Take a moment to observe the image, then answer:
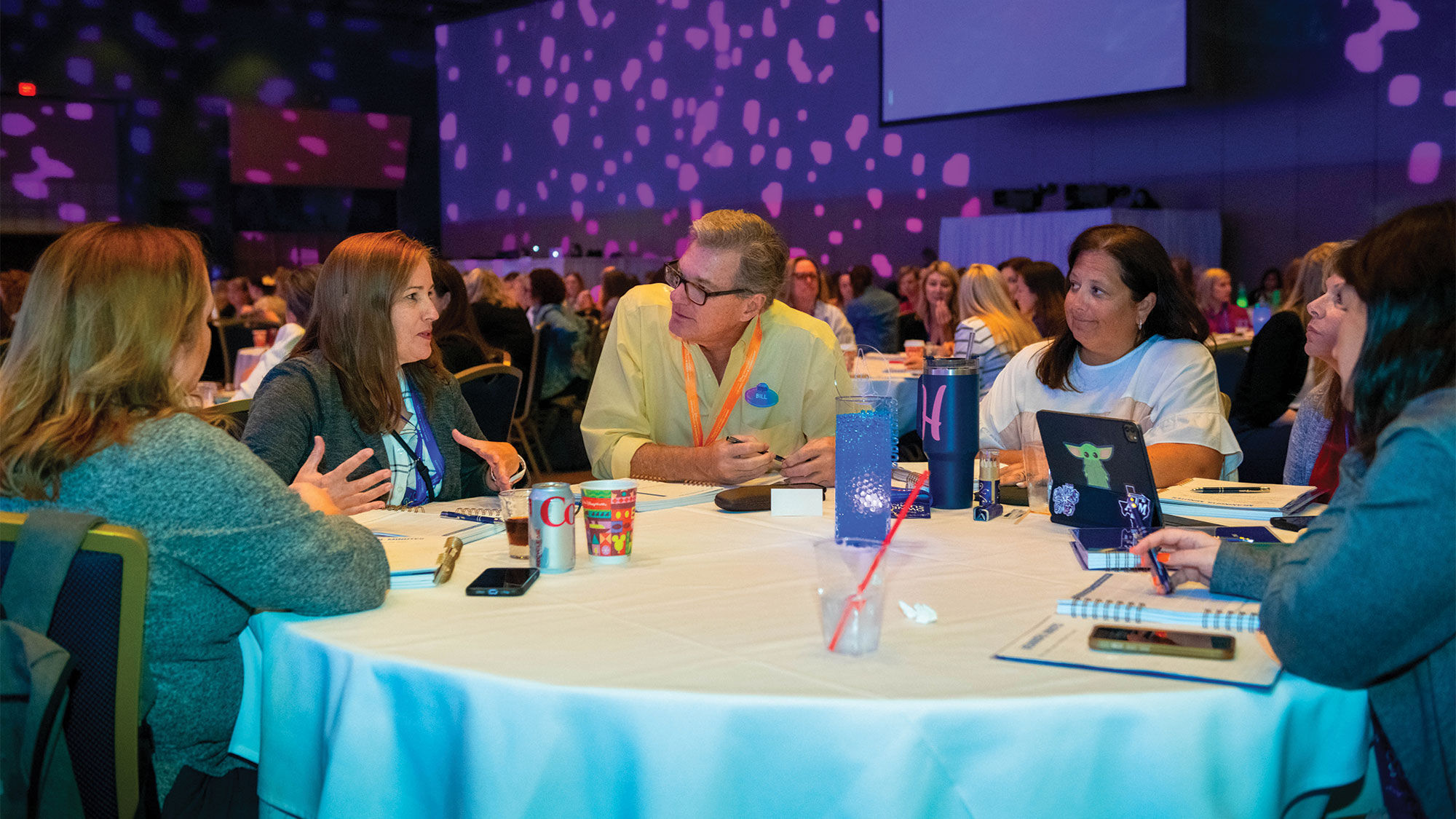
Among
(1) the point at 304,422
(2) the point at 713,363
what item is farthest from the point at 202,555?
(2) the point at 713,363

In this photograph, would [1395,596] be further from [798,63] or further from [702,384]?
[798,63]

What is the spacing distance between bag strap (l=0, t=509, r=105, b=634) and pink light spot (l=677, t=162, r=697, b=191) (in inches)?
472

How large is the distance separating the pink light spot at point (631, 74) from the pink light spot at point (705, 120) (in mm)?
1043

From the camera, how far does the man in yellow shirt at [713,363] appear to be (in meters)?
2.60

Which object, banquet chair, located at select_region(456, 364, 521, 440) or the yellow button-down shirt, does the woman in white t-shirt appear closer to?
the yellow button-down shirt

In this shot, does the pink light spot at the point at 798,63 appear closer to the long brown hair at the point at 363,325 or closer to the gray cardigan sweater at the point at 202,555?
the long brown hair at the point at 363,325

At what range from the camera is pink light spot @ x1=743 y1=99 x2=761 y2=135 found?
1228 centimetres

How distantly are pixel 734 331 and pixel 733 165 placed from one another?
33.4 feet

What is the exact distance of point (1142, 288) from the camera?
2.52 meters

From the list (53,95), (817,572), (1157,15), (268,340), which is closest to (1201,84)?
(1157,15)

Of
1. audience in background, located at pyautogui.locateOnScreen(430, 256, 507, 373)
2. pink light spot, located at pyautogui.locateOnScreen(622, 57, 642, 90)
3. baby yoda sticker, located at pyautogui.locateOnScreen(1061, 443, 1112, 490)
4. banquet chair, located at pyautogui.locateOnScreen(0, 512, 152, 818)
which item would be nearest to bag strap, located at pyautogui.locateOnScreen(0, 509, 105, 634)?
banquet chair, located at pyautogui.locateOnScreen(0, 512, 152, 818)

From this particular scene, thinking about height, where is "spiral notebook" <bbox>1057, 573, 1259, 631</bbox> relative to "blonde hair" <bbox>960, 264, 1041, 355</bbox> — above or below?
below

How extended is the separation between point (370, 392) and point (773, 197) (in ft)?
33.8

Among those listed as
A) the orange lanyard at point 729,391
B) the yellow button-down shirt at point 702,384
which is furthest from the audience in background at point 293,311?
the orange lanyard at point 729,391
